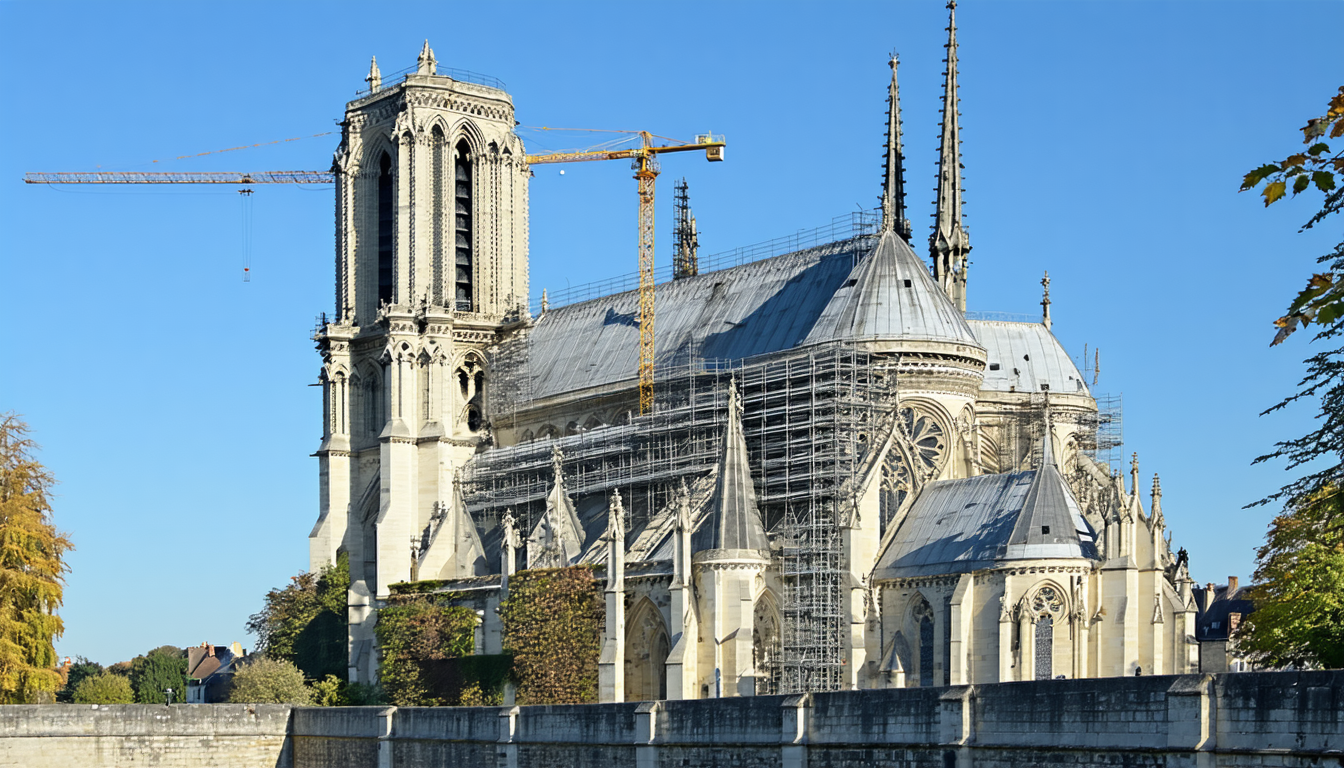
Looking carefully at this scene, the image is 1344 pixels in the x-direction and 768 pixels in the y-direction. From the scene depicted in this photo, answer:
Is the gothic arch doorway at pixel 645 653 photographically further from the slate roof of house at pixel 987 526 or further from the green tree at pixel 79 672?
the green tree at pixel 79 672

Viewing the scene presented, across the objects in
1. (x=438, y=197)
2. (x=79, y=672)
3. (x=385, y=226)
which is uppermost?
(x=438, y=197)

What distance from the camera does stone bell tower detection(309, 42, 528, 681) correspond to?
76.1 m

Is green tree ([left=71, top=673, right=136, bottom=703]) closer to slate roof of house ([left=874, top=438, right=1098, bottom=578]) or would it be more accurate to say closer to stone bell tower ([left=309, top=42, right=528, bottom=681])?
stone bell tower ([left=309, top=42, right=528, bottom=681])

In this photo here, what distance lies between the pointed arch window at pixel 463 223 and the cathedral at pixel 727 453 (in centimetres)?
14

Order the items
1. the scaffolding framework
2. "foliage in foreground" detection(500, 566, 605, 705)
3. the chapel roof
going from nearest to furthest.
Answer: the scaffolding framework → "foliage in foreground" detection(500, 566, 605, 705) → the chapel roof

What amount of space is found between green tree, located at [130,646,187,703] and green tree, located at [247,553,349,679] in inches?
549

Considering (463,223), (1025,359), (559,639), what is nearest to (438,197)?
(463,223)

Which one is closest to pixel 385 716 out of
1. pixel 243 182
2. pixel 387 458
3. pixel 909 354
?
pixel 909 354

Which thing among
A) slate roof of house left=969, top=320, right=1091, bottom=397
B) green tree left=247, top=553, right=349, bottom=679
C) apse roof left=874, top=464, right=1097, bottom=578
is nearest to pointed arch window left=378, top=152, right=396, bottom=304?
green tree left=247, top=553, right=349, bottom=679

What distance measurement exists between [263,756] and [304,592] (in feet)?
75.3

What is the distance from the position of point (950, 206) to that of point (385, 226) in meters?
26.4

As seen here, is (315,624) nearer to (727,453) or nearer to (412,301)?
(412,301)

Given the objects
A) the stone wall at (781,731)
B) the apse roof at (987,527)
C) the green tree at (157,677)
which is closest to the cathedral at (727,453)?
the apse roof at (987,527)

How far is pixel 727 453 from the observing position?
59.5 m
